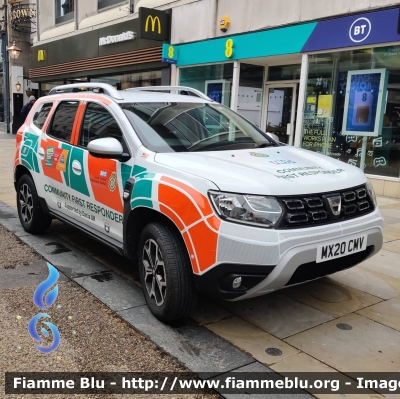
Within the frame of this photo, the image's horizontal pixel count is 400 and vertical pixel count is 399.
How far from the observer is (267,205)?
2.96 meters

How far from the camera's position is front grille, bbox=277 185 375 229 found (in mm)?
3004

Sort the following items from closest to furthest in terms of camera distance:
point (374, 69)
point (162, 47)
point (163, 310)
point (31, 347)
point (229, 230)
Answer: point (229, 230) < point (31, 347) < point (163, 310) < point (374, 69) < point (162, 47)

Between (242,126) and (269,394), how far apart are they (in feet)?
8.77

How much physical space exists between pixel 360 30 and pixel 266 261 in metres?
7.20

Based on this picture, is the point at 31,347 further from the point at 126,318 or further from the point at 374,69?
the point at 374,69

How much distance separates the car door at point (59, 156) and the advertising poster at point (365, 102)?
619 cm

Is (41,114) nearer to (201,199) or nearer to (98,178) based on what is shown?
(98,178)

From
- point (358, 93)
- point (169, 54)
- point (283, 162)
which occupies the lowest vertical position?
point (283, 162)

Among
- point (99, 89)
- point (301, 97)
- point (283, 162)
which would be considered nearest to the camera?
point (283, 162)

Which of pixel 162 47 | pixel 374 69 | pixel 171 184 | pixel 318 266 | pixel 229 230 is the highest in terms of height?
pixel 162 47

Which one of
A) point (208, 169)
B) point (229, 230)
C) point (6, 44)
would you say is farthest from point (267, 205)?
point (6, 44)

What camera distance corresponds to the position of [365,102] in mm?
9016

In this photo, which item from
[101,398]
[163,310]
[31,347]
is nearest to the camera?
[101,398]

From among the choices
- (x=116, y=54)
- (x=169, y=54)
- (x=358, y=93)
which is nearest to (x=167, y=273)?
(x=358, y=93)
